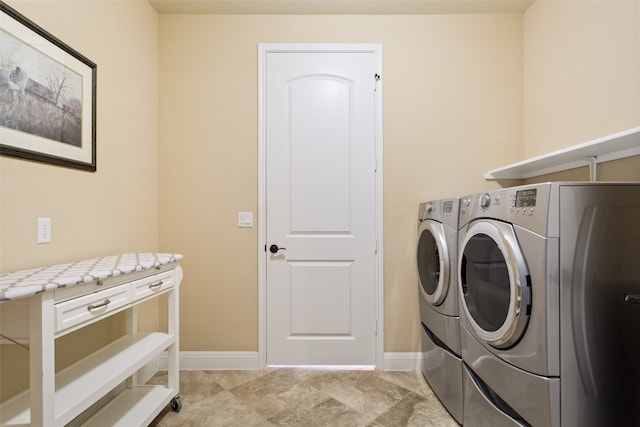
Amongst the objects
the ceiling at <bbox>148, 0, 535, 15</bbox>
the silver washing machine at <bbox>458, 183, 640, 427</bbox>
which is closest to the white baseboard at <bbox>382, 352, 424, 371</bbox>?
the silver washing machine at <bbox>458, 183, 640, 427</bbox>

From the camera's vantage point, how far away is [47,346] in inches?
38.1

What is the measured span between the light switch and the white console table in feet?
1.93

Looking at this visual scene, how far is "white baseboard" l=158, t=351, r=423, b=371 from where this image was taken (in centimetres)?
212

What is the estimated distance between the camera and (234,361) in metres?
2.14

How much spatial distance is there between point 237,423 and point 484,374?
1.25m

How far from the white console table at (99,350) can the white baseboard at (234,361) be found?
45 cm

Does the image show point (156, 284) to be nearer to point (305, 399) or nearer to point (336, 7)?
point (305, 399)

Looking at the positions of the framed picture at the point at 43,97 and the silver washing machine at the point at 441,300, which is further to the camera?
the silver washing machine at the point at 441,300

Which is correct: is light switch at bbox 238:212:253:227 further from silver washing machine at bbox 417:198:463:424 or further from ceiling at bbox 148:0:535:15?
ceiling at bbox 148:0:535:15

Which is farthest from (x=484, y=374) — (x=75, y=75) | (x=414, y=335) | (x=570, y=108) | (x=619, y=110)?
(x=75, y=75)

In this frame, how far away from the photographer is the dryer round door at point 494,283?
106 cm

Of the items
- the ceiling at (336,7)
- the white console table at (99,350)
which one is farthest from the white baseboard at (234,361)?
the ceiling at (336,7)

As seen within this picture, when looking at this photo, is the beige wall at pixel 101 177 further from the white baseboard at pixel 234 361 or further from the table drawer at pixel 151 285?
the white baseboard at pixel 234 361

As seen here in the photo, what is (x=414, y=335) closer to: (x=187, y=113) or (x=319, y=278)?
(x=319, y=278)
